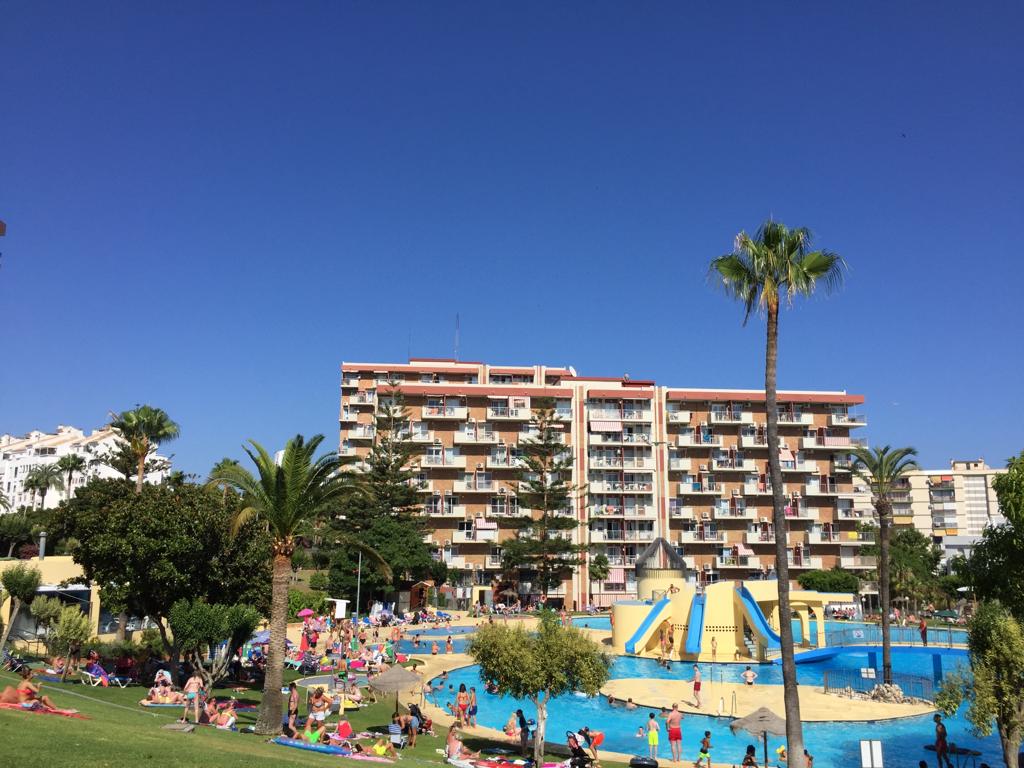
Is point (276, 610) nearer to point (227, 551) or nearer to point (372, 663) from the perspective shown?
point (227, 551)

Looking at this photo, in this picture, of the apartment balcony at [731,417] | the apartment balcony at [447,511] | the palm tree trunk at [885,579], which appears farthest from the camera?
the apartment balcony at [731,417]

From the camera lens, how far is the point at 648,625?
130ft

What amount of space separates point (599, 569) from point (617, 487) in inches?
309

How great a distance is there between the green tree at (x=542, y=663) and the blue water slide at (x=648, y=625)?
69.0 ft

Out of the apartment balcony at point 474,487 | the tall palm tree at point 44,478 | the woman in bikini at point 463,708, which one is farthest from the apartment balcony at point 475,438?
the tall palm tree at point 44,478

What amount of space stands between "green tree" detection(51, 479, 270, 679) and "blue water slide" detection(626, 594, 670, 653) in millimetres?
20354

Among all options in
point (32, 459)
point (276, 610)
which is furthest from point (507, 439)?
point (32, 459)

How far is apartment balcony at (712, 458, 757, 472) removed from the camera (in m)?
72.1

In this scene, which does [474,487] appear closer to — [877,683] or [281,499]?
[877,683]

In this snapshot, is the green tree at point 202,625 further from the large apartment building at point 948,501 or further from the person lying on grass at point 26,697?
the large apartment building at point 948,501

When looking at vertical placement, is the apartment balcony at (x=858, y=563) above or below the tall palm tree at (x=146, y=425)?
below

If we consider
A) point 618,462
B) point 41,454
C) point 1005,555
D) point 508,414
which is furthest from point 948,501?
point 41,454

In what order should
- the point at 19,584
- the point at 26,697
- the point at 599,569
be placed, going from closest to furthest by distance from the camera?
the point at 26,697, the point at 19,584, the point at 599,569

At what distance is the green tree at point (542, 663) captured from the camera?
18.4m
